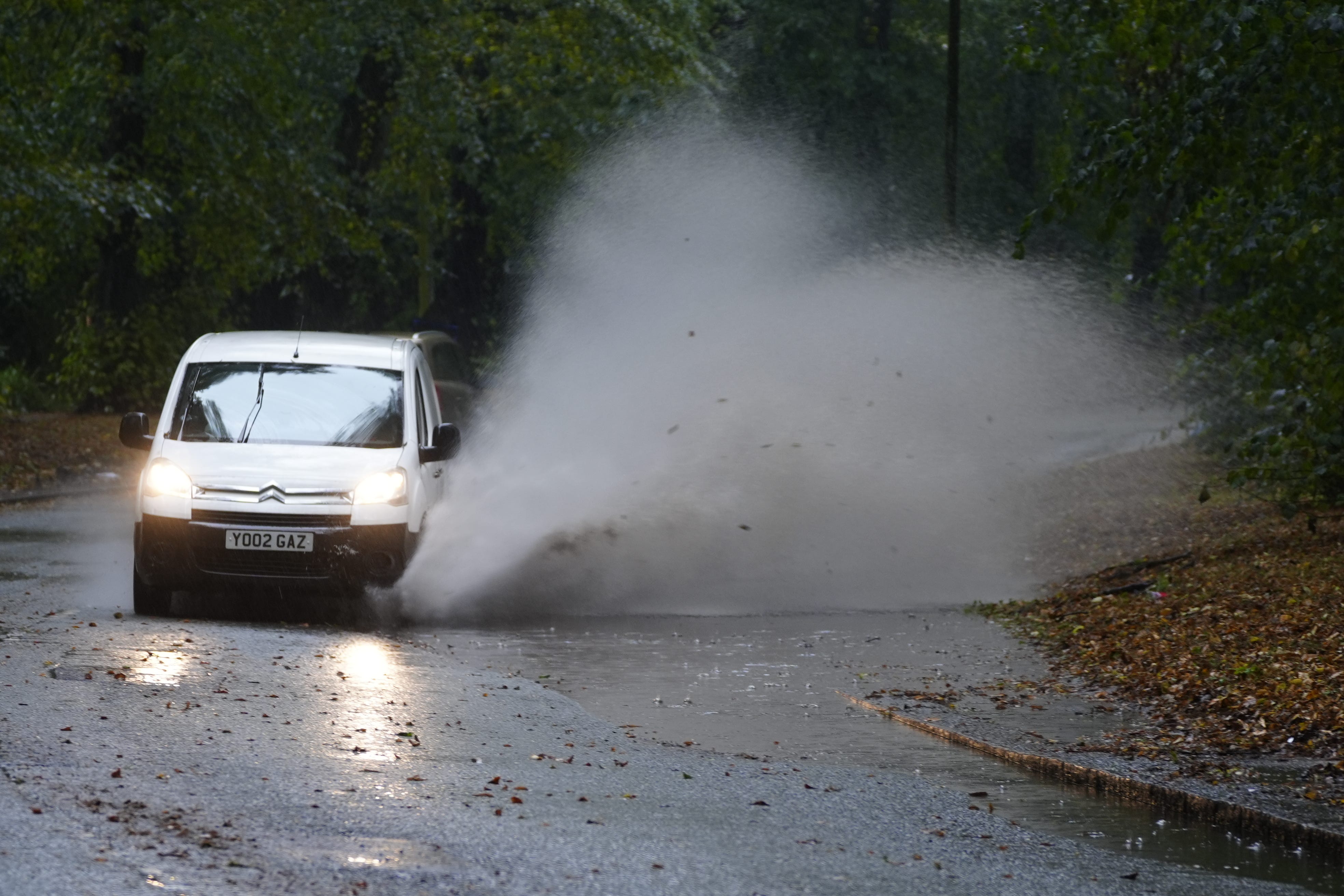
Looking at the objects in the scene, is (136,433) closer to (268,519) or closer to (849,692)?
(268,519)

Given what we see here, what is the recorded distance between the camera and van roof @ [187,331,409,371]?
41.2ft

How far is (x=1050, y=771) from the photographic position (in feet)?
25.2

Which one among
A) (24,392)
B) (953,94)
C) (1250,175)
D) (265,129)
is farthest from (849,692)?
(24,392)

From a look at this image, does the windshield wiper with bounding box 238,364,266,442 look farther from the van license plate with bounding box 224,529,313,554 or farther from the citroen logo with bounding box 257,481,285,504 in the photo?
the van license plate with bounding box 224,529,313,554

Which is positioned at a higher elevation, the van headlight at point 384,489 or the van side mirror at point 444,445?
the van side mirror at point 444,445

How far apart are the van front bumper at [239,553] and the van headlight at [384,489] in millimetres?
184

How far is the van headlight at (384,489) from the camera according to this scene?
11.5 metres

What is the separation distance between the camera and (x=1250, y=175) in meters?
13.0

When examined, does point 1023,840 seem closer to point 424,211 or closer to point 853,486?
point 853,486

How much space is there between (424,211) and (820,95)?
38.4ft

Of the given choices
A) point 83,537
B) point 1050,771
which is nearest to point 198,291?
point 83,537

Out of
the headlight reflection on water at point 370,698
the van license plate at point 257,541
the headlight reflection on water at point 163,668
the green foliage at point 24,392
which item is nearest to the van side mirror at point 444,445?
the van license plate at point 257,541

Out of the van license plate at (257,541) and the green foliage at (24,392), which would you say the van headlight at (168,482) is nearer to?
the van license plate at (257,541)

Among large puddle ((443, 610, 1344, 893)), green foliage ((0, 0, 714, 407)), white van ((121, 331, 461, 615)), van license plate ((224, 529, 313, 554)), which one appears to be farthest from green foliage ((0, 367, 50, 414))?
large puddle ((443, 610, 1344, 893))
